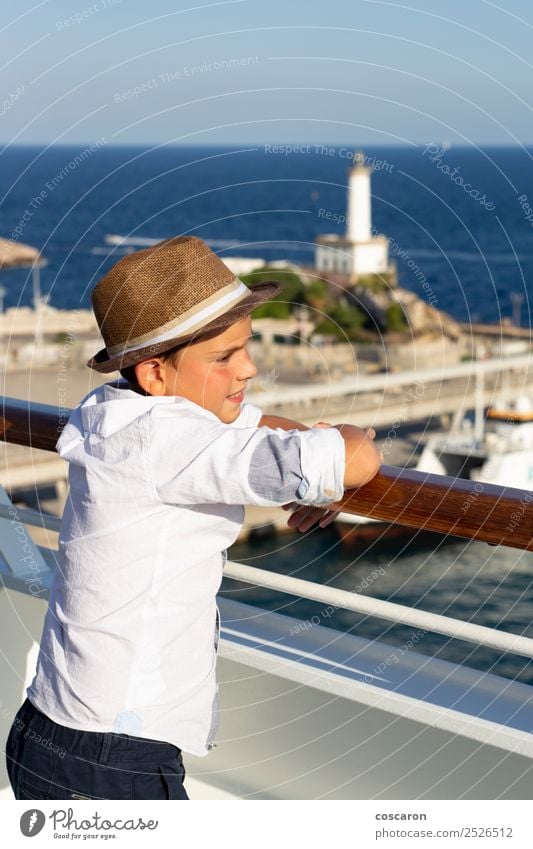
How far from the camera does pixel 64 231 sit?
8688 centimetres

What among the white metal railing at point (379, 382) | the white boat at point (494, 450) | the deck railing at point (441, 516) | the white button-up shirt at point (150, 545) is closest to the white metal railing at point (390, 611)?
the deck railing at point (441, 516)

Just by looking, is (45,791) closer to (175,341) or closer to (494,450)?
(175,341)

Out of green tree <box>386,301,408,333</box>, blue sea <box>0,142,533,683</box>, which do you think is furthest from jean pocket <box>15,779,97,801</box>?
green tree <box>386,301,408,333</box>

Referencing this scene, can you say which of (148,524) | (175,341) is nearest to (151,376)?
(175,341)

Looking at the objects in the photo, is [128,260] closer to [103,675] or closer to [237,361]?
[237,361]

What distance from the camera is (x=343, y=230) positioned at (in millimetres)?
73000

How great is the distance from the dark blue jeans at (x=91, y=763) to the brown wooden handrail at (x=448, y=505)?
0.41 m

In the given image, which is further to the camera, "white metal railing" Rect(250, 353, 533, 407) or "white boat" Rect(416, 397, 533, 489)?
"white boat" Rect(416, 397, 533, 489)

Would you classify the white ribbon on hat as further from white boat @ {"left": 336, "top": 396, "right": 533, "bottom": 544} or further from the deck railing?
white boat @ {"left": 336, "top": 396, "right": 533, "bottom": 544}

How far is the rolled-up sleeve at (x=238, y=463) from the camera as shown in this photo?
1.23 m

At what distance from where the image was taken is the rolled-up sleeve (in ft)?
4.05

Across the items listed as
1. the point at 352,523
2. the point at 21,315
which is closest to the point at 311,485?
the point at 352,523

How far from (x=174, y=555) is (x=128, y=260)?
337 millimetres
